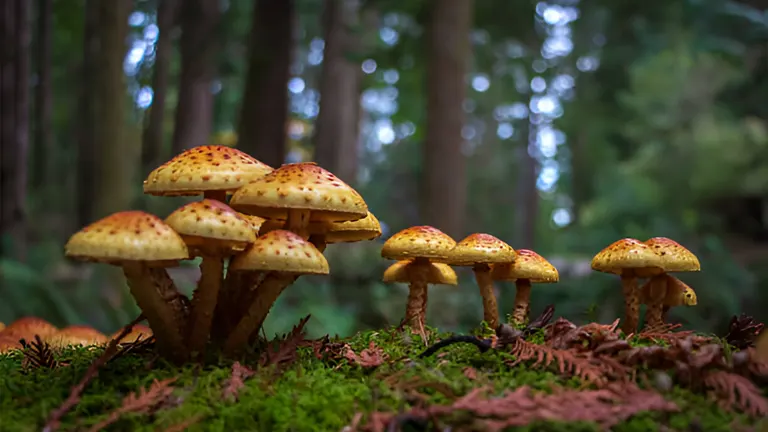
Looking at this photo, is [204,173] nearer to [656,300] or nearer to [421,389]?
[421,389]

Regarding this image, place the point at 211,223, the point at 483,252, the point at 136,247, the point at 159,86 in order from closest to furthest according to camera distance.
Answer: the point at 136,247, the point at 211,223, the point at 483,252, the point at 159,86

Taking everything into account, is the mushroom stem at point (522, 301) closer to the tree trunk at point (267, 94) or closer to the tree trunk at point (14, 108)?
the tree trunk at point (267, 94)

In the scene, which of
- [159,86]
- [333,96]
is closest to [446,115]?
[333,96]

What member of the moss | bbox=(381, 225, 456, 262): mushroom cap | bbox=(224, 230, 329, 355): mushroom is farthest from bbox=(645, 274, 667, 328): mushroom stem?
bbox=(224, 230, 329, 355): mushroom

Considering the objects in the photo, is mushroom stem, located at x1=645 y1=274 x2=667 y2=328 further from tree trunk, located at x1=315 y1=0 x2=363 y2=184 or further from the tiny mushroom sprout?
tree trunk, located at x1=315 y1=0 x2=363 y2=184

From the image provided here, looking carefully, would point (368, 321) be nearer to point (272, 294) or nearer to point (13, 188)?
point (13, 188)

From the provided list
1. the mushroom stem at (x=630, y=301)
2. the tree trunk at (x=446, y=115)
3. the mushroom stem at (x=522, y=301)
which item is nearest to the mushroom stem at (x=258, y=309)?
the mushroom stem at (x=522, y=301)
